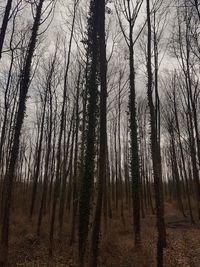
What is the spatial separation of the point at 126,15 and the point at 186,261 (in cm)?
1096

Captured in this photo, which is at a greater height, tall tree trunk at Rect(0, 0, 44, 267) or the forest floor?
tall tree trunk at Rect(0, 0, 44, 267)

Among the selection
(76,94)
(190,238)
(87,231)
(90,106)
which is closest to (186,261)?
(87,231)

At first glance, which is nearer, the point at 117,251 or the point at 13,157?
the point at 13,157

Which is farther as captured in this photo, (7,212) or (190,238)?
(190,238)

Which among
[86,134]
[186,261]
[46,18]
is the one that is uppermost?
[46,18]

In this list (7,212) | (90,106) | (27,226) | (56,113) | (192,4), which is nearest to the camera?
(192,4)

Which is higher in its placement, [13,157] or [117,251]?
[13,157]

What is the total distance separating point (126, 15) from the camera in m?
13.6

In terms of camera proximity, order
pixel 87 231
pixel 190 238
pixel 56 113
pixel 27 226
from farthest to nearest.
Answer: pixel 56 113
pixel 27 226
pixel 190 238
pixel 87 231

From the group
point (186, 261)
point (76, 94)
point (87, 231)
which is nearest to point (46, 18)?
point (76, 94)

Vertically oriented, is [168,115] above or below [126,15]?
below

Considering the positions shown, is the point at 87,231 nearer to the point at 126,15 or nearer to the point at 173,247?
the point at 173,247

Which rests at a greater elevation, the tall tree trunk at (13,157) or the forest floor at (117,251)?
the tall tree trunk at (13,157)

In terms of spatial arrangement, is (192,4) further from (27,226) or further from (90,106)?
(27,226)
